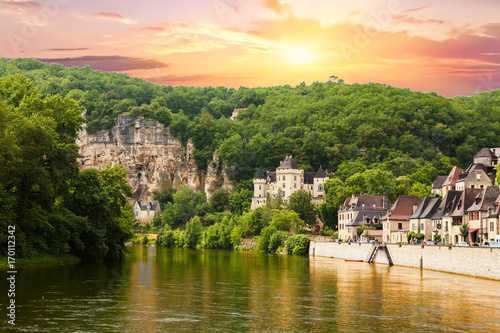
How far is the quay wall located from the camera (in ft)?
137

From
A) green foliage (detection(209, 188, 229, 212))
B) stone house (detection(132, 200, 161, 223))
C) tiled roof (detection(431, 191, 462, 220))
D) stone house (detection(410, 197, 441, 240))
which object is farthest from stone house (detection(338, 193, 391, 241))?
stone house (detection(132, 200, 161, 223))

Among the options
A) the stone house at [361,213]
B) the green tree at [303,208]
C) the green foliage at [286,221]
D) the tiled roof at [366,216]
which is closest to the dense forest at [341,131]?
the green tree at [303,208]

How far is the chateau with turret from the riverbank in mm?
84155

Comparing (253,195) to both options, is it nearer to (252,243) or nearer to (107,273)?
(252,243)

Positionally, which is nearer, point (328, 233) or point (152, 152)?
point (328, 233)

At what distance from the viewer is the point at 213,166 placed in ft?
559

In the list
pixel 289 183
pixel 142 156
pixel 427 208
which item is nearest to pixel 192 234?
pixel 289 183

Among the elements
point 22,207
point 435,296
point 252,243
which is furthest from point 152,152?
point 435,296

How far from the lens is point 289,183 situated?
5448 inches

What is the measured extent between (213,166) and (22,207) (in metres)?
122

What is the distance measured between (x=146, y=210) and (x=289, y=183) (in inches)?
1789

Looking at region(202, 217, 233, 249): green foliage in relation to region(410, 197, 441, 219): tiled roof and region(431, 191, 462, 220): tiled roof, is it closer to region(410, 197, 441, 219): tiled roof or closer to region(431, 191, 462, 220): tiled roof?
region(410, 197, 441, 219): tiled roof

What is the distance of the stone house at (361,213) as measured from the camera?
89.1 meters

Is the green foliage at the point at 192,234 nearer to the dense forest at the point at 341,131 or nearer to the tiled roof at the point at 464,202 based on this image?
the dense forest at the point at 341,131
